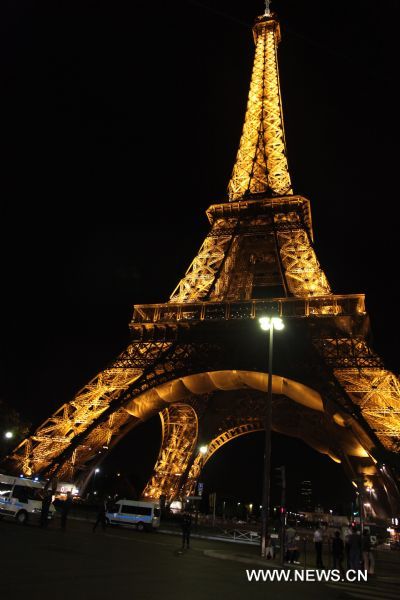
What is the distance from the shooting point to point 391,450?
25.1 metres

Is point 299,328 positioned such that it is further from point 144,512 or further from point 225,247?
point 144,512

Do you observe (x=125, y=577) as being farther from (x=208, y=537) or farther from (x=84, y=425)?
(x=84, y=425)

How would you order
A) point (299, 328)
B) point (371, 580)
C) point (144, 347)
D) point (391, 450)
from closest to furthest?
point (371, 580)
point (391, 450)
point (299, 328)
point (144, 347)

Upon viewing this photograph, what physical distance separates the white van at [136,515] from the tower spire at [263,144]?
88.2 ft

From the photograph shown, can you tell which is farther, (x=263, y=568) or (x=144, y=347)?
(x=144, y=347)

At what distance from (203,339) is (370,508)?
19166 millimetres

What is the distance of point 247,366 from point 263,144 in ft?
84.1

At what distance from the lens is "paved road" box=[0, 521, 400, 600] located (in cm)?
805

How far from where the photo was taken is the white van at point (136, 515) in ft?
92.0

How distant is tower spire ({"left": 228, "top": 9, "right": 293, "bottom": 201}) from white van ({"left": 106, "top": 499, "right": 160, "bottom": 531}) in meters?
26.9

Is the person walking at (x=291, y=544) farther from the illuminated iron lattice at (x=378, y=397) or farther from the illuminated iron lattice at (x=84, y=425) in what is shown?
the illuminated iron lattice at (x=84, y=425)

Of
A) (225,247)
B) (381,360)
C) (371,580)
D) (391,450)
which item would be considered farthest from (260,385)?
(371,580)

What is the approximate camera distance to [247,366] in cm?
3091

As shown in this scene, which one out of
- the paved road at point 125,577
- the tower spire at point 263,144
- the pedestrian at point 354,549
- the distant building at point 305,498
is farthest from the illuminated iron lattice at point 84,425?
the distant building at point 305,498
